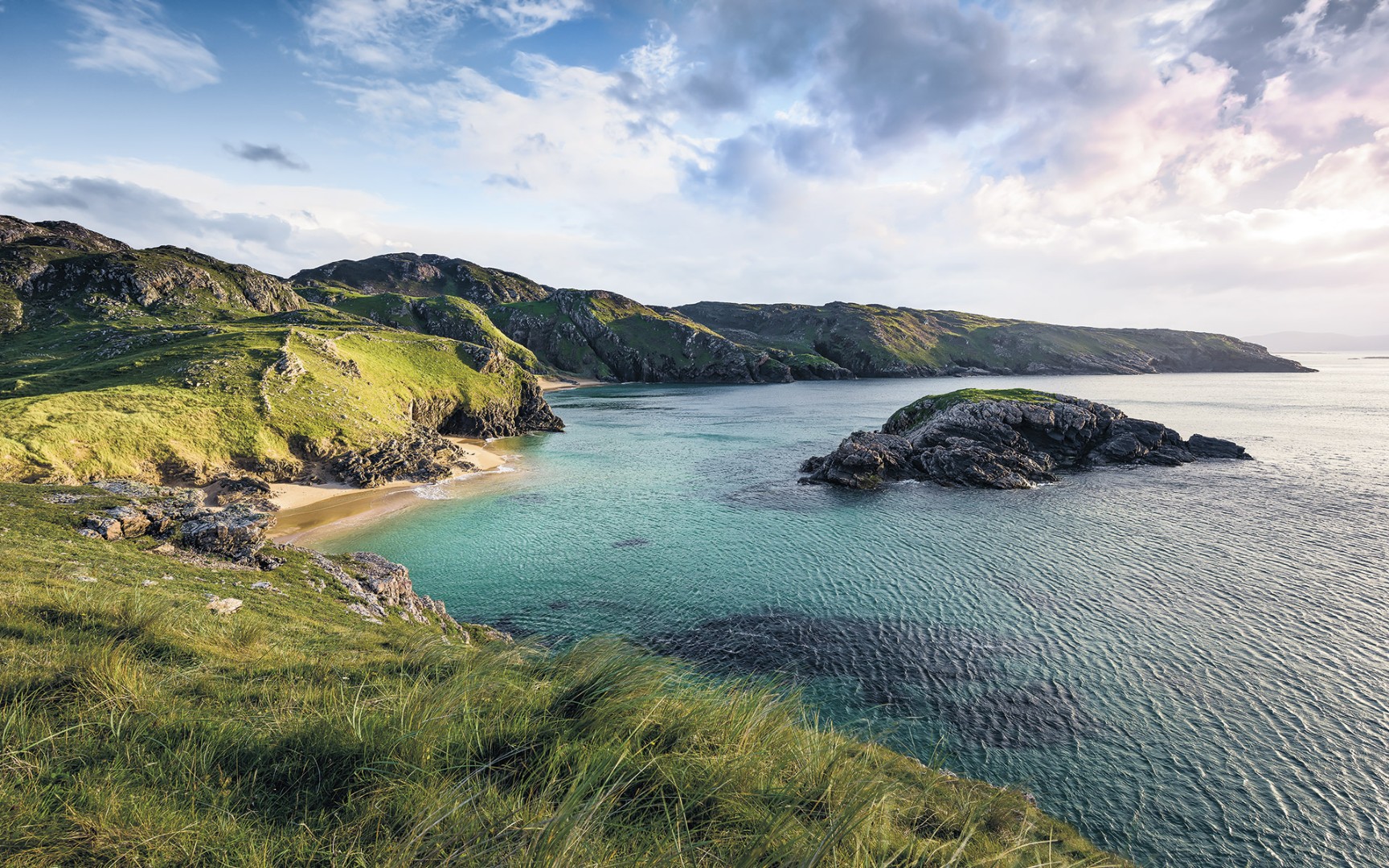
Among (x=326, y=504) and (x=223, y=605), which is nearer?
(x=223, y=605)

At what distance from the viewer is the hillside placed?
123 feet

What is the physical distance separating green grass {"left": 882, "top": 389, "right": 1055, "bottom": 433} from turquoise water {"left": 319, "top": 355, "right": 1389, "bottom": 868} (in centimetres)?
1554

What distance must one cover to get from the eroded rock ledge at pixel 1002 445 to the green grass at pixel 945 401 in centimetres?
18

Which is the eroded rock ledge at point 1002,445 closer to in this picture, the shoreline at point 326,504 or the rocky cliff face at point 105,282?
the shoreline at point 326,504

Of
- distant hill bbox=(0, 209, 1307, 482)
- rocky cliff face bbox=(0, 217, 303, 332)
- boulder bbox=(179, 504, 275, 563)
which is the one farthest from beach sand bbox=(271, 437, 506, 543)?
rocky cliff face bbox=(0, 217, 303, 332)

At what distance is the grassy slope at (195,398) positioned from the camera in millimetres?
35375

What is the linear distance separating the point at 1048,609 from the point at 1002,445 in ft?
126

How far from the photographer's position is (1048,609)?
82.2ft

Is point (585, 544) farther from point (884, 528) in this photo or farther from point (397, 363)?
point (397, 363)

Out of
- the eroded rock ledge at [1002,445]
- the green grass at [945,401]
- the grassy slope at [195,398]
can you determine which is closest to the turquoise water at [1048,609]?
the eroded rock ledge at [1002,445]

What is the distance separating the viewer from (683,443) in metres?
73.2

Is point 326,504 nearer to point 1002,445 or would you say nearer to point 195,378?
point 195,378

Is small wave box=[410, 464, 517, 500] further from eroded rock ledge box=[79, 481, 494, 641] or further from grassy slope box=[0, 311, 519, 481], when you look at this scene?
eroded rock ledge box=[79, 481, 494, 641]

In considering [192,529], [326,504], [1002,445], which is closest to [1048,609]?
[192,529]
